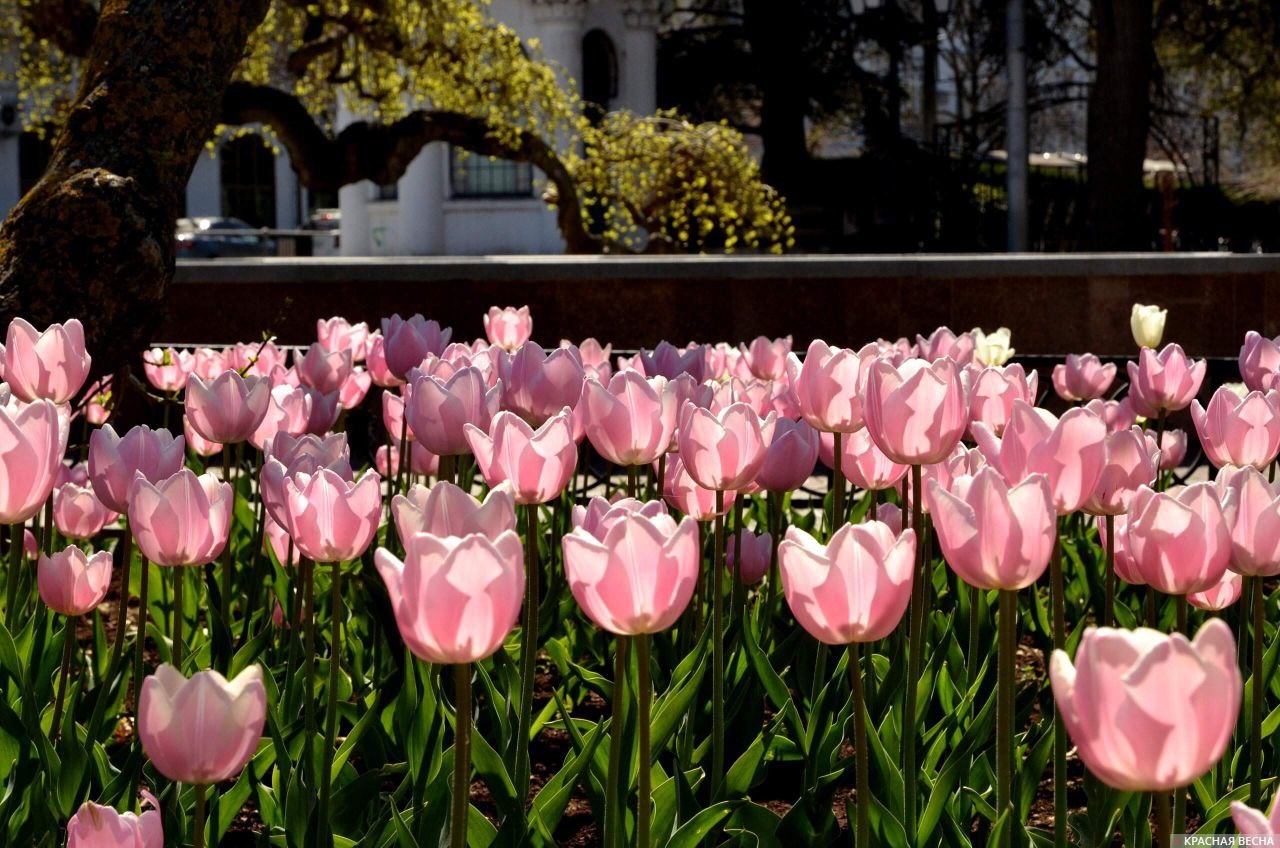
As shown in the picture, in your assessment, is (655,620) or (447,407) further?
(447,407)

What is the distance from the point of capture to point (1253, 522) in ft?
6.84

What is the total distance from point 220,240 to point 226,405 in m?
37.6

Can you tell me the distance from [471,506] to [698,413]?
0.60 metres

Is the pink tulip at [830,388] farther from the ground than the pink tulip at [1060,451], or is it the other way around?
the pink tulip at [830,388]

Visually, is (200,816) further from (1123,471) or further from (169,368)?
(169,368)

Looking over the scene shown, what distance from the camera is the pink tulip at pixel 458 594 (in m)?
1.55

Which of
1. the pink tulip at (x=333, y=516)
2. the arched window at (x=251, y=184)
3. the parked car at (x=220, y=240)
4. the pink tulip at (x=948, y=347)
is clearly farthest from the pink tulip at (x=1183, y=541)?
the arched window at (x=251, y=184)

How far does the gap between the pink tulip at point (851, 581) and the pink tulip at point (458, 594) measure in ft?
1.23

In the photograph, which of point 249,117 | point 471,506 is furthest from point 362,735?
point 249,117

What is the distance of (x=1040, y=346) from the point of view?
11.1 meters

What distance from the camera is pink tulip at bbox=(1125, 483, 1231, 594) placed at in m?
1.98

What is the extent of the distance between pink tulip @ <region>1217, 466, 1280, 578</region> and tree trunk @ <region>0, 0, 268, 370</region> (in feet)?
12.4

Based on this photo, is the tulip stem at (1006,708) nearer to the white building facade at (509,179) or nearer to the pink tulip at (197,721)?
the pink tulip at (197,721)

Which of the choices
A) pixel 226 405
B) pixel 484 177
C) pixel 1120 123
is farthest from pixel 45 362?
pixel 484 177
